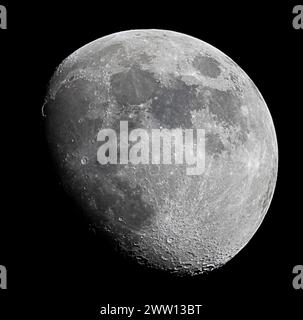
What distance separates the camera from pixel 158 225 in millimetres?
4801

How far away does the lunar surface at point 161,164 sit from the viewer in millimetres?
4715

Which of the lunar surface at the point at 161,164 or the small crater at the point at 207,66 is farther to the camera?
the small crater at the point at 207,66

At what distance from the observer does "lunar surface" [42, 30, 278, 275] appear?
4715mm

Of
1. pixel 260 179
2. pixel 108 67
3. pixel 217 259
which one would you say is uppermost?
pixel 108 67

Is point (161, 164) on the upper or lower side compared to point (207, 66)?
lower

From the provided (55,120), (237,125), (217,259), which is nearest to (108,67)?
(55,120)

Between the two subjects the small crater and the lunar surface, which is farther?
the small crater

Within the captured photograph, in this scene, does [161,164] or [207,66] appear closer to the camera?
[161,164]

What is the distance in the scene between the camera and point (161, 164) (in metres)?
4.67

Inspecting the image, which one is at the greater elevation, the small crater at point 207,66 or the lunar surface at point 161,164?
the small crater at point 207,66

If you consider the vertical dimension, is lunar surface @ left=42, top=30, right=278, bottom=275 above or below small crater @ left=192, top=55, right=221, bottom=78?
below

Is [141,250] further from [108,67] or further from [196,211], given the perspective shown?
[108,67]

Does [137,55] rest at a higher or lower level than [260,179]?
higher

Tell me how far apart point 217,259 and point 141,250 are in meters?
0.64
